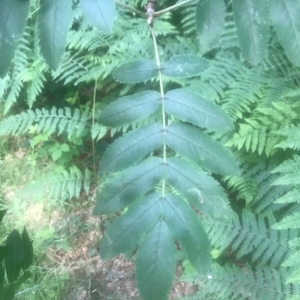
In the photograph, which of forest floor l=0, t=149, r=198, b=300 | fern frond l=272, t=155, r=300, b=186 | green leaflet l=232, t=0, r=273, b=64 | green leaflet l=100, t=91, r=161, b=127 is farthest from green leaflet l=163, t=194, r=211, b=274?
forest floor l=0, t=149, r=198, b=300

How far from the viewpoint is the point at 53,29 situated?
0.72m

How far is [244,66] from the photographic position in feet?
5.95

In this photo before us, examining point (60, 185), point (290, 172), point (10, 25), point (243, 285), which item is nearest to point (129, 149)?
point (10, 25)

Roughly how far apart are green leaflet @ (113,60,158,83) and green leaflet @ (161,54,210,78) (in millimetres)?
34

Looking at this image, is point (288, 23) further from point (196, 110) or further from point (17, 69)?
point (17, 69)

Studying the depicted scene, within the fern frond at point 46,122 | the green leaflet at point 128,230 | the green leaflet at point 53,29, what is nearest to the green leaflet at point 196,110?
the green leaflet at point 128,230

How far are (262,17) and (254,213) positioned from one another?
111 cm

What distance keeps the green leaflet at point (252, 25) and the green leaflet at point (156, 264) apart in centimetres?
41

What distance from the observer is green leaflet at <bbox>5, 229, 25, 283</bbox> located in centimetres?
84

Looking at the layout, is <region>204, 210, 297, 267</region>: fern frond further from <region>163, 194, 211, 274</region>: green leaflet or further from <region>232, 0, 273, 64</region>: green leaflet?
<region>232, 0, 273, 64</region>: green leaflet

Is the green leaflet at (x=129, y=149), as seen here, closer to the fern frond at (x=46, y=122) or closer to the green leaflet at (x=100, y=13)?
the green leaflet at (x=100, y=13)

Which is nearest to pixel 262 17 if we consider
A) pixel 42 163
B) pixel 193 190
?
pixel 193 190

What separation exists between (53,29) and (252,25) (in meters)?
0.40

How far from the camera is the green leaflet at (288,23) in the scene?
813 millimetres
